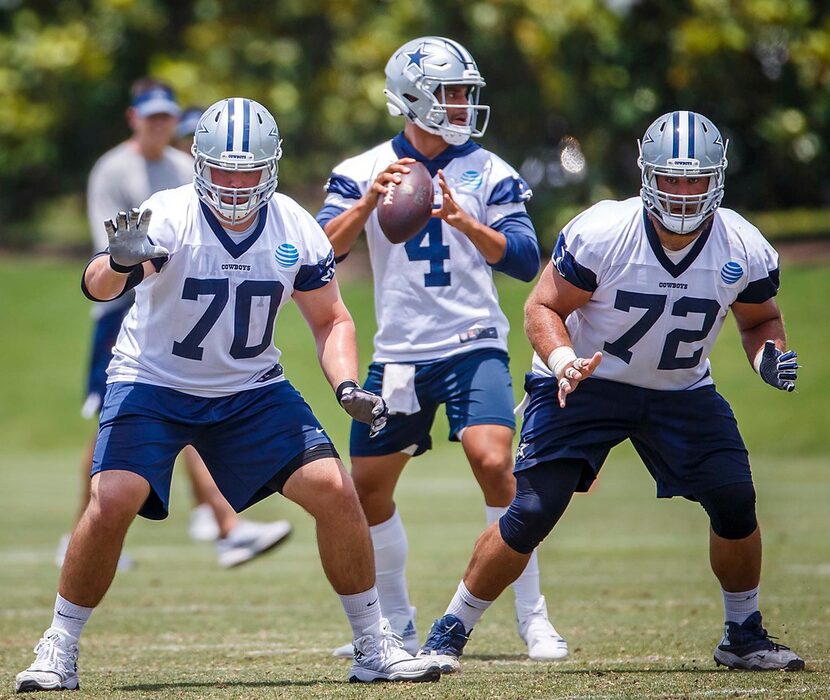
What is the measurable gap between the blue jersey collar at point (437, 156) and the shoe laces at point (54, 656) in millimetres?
2422

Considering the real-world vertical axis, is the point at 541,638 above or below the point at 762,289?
below

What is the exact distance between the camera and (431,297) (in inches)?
231

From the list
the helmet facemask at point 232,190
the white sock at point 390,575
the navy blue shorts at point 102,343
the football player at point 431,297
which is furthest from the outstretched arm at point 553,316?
the navy blue shorts at point 102,343

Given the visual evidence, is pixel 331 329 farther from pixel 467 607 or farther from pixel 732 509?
pixel 732 509

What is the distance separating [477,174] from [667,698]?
244 cm

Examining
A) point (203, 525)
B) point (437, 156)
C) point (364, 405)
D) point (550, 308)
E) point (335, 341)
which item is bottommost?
point (203, 525)

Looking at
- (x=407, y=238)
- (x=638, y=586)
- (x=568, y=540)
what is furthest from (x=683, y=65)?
(x=407, y=238)

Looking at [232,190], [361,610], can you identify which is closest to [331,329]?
[232,190]

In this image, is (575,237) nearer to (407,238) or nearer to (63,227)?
(407,238)

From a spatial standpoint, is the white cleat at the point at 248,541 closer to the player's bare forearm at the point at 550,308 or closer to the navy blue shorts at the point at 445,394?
the navy blue shorts at the point at 445,394

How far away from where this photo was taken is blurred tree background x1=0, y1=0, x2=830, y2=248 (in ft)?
62.7

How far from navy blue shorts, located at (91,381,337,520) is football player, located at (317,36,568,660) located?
3.04ft

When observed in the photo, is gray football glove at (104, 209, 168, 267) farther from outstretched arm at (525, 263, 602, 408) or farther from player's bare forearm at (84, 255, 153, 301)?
outstretched arm at (525, 263, 602, 408)

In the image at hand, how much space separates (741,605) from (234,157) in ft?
7.79
